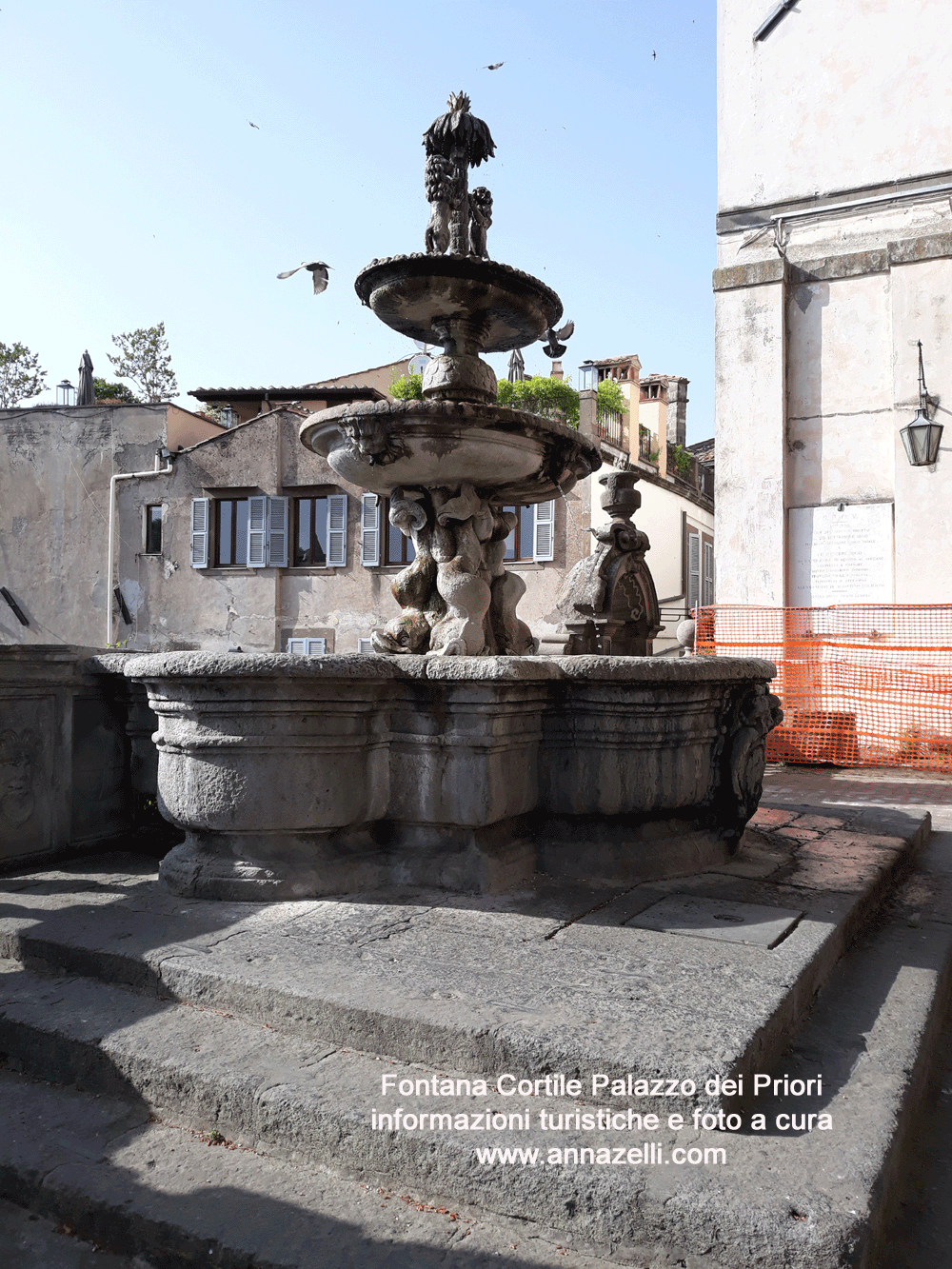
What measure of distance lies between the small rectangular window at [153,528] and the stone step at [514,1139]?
70.1ft

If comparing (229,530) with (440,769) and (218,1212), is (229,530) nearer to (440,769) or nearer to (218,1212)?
(440,769)

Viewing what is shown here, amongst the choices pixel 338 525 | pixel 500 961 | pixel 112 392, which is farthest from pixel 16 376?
pixel 500 961

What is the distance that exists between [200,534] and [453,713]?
65.2ft

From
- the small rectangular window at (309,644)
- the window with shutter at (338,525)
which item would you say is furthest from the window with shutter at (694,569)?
the small rectangular window at (309,644)

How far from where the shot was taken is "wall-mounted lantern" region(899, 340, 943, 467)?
395 inches

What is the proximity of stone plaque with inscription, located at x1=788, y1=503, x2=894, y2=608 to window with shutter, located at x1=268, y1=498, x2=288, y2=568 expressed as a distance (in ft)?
43.6

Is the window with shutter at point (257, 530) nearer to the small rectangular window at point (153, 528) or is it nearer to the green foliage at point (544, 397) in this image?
the small rectangular window at point (153, 528)

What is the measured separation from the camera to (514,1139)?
2021mm

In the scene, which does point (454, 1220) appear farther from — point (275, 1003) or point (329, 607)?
point (329, 607)

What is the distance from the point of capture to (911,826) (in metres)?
5.18

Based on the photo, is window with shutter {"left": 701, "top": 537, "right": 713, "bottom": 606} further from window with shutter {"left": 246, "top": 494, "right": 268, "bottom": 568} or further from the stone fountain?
the stone fountain

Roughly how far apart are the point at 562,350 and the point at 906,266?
24.1 feet

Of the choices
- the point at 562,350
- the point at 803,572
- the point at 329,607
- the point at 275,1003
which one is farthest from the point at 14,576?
the point at 275,1003

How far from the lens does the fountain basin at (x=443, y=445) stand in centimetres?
415
